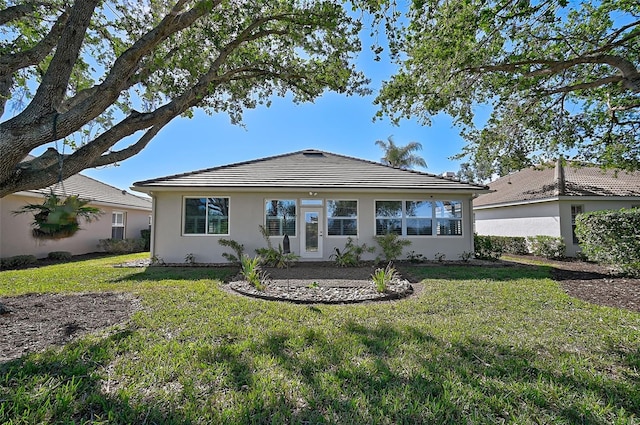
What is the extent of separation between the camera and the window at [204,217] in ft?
36.2

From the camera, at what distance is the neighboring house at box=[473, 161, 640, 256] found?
12.9 meters

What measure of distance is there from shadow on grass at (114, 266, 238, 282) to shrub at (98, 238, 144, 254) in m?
7.33

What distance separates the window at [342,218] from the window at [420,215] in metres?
2.28

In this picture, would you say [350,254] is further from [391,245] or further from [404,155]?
[404,155]

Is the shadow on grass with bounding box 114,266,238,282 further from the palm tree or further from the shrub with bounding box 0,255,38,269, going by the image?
the palm tree

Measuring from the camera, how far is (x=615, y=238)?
843 cm

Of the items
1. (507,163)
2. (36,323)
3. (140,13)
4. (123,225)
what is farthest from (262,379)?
(123,225)

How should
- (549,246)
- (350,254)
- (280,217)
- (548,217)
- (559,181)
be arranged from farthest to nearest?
(559,181) < (548,217) < (549,246) < (280,217) < (350,254)

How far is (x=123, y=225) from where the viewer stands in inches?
664

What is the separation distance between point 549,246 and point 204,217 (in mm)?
15442

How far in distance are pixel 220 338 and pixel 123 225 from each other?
55.3ft

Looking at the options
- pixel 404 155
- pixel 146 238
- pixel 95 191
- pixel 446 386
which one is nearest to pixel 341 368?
pixel 446 386

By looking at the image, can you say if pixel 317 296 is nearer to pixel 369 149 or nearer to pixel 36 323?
pixel 36 323

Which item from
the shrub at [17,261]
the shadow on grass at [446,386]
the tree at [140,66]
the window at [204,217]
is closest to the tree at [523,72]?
the tree at [140,66]
